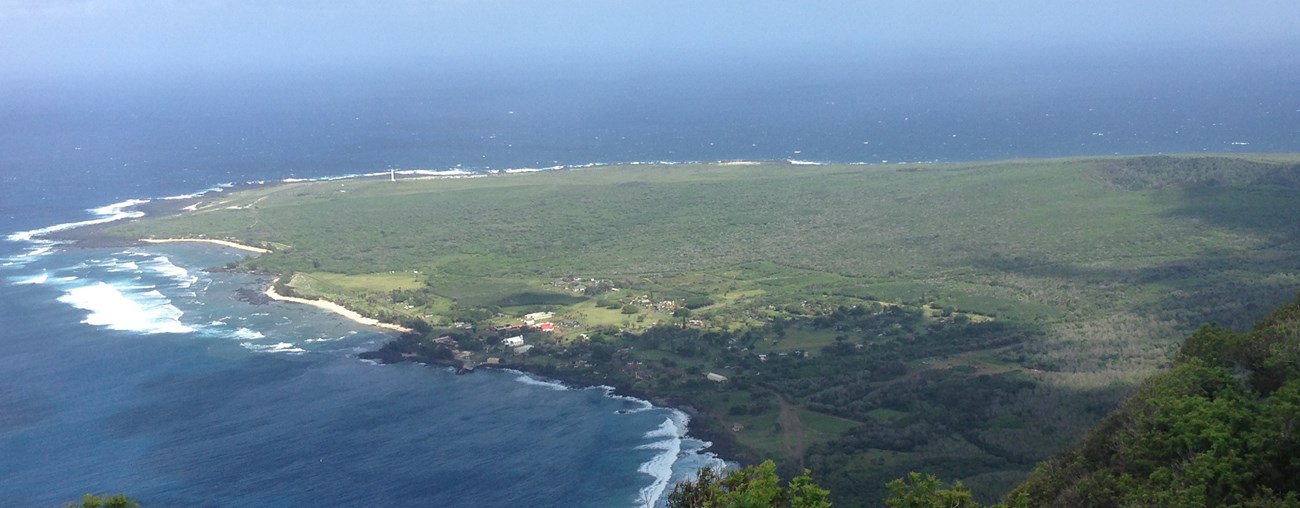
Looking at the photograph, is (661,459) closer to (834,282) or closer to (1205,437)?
(1205,437)

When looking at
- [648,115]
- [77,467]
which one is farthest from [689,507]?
→ [648,115]

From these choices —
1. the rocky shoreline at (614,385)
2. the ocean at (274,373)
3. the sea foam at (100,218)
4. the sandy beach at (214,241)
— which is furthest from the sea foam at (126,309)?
the sea foam at (100,218)

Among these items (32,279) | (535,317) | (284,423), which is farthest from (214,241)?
(284,423)

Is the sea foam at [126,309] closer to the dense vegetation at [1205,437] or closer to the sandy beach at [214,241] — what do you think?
the sandy beach at [214,241]

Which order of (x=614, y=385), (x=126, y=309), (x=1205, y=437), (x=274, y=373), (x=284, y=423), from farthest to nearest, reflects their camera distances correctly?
(x=126, y=309) < (x=274, y=373) < (x=614, y=385) < (x=284, y=423) < (x=1205, y=437)

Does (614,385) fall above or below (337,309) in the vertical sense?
below

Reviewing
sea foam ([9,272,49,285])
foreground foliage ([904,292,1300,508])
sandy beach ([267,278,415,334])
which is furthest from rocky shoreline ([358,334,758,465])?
sea foam ([9,272,49,285])

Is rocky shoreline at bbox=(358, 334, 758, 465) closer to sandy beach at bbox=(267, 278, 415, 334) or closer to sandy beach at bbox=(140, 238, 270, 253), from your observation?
sandy beach at bbox=(267, 278, 415, 334)
